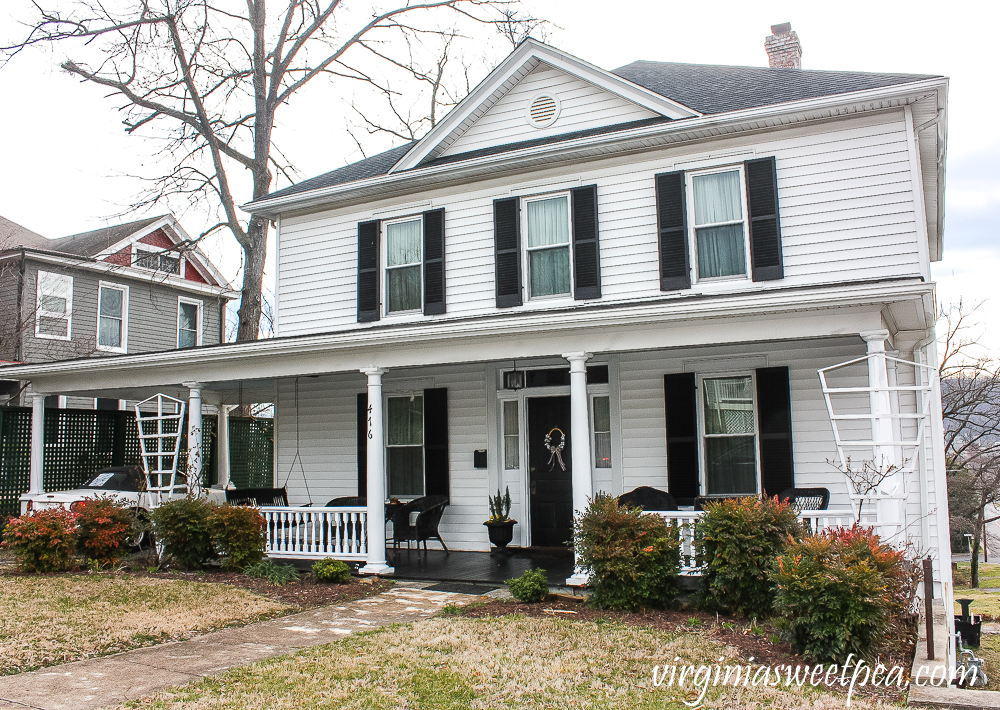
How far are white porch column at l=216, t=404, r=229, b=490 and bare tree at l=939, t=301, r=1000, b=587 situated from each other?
20.1m

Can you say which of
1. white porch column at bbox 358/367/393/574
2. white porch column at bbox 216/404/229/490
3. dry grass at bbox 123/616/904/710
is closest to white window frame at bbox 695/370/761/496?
dry grass at bbox 123/616/904/710

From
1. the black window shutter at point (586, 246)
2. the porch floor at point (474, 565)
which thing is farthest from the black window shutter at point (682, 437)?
the porch floor at point (474, 565)

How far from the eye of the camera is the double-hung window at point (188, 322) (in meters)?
23.7

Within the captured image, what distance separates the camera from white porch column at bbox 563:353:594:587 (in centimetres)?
884

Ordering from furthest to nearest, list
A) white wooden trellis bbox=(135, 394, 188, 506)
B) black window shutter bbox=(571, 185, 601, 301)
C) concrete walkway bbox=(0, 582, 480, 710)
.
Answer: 1. white wooden trellis bbox=(135, 394, 188, 506)
2. black window shutter bbox=(571, 185, 601, 301)
3. concrete walkway bbox=(0, 582, 480, 710)

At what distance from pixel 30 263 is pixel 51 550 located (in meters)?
11.7

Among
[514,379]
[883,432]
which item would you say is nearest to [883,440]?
[883,432]

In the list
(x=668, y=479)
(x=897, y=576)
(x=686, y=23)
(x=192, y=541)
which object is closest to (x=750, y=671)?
(x=897, y=576)

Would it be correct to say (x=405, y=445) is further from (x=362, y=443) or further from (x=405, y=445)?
(x=362, y=443)

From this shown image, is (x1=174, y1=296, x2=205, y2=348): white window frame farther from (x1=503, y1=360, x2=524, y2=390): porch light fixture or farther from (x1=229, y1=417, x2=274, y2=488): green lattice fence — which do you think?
(x1=503, y1=360, x2=524, y2=390): porch light fixture

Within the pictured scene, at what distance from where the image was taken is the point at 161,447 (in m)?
11.6

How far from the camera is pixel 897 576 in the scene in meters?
6.12

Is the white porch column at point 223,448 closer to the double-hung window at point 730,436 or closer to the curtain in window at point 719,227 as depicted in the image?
the double-hung window at point 730,436

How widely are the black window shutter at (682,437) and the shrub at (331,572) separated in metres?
4.13
